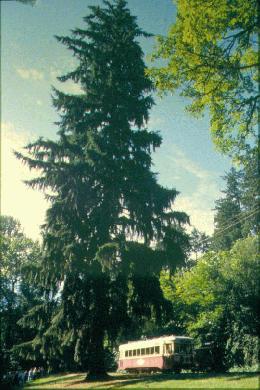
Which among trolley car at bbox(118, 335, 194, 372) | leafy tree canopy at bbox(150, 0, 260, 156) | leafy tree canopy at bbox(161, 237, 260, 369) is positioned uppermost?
leafy tree canopy at bbox(150, 0, 260, 156)

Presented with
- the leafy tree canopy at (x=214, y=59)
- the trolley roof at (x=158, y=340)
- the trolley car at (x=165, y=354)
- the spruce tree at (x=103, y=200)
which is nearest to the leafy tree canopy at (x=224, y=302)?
the trolley car at (x=165, y=354)

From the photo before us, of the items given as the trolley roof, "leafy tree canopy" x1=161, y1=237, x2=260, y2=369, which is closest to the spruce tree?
the trolley roof

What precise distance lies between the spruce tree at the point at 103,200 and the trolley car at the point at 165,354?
5.95 metres

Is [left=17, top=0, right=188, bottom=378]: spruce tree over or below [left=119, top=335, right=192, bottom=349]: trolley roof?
over

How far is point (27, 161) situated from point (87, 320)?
9444mm

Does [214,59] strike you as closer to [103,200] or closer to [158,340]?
[103,200]

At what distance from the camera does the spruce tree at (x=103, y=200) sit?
17.5 metres

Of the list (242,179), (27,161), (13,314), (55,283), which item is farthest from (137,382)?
(242,179)

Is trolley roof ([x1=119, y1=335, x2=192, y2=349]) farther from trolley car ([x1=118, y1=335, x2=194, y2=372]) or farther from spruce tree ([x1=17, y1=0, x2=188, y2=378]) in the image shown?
spruce tree ([x1=17, y1=0, x2=188, y2=378])

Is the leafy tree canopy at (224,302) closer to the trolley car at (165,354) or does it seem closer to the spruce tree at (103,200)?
the trolley car at (165,354)

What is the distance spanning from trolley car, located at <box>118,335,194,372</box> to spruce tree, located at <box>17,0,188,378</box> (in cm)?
595

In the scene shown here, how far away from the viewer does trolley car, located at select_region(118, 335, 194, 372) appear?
76.5 ft

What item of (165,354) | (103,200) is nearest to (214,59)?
(103,200)

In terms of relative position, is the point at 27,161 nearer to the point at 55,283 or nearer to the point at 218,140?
the point at 55,283
